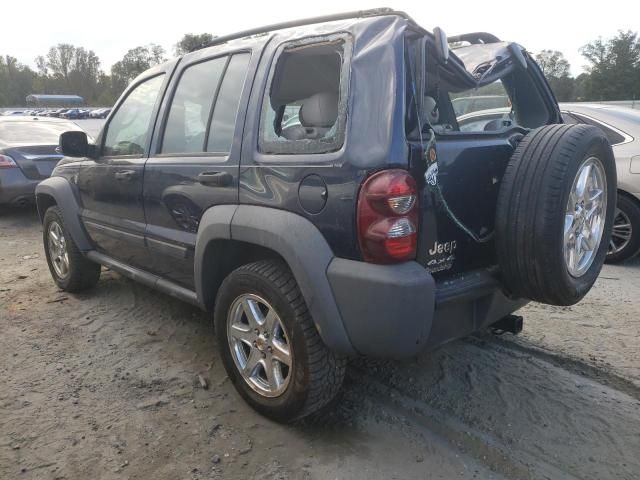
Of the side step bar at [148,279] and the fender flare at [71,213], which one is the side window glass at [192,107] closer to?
the side step bar at [148,279]

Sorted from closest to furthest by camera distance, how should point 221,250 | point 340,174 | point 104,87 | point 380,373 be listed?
point 340,174
point 221,250
point 380,373
point 104,87

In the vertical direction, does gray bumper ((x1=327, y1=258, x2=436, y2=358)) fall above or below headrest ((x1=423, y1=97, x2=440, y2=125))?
below

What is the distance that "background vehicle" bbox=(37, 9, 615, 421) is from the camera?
2131 mm

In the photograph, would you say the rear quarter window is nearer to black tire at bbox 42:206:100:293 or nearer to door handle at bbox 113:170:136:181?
door handle at bbox 113:170:136:181

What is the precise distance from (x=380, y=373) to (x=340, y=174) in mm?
1468

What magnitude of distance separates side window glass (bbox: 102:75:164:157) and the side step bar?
795 millimetres

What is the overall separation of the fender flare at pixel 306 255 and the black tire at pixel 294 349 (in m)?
0.10

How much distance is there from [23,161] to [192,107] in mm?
5649

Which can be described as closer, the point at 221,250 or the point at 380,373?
the point at 221,250

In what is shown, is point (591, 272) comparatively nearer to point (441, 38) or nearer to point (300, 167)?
point (441, 38)

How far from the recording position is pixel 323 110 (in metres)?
2.60

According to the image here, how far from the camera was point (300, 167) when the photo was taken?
2299 millimetres

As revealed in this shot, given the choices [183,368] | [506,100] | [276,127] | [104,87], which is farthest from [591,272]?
[104,87]

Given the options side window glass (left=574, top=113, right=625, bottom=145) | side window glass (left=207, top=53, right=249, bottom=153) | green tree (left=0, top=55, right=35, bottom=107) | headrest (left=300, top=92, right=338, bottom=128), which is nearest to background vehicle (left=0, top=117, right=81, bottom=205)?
side window glass (left=207, top=53, right=249, bottom=153)
